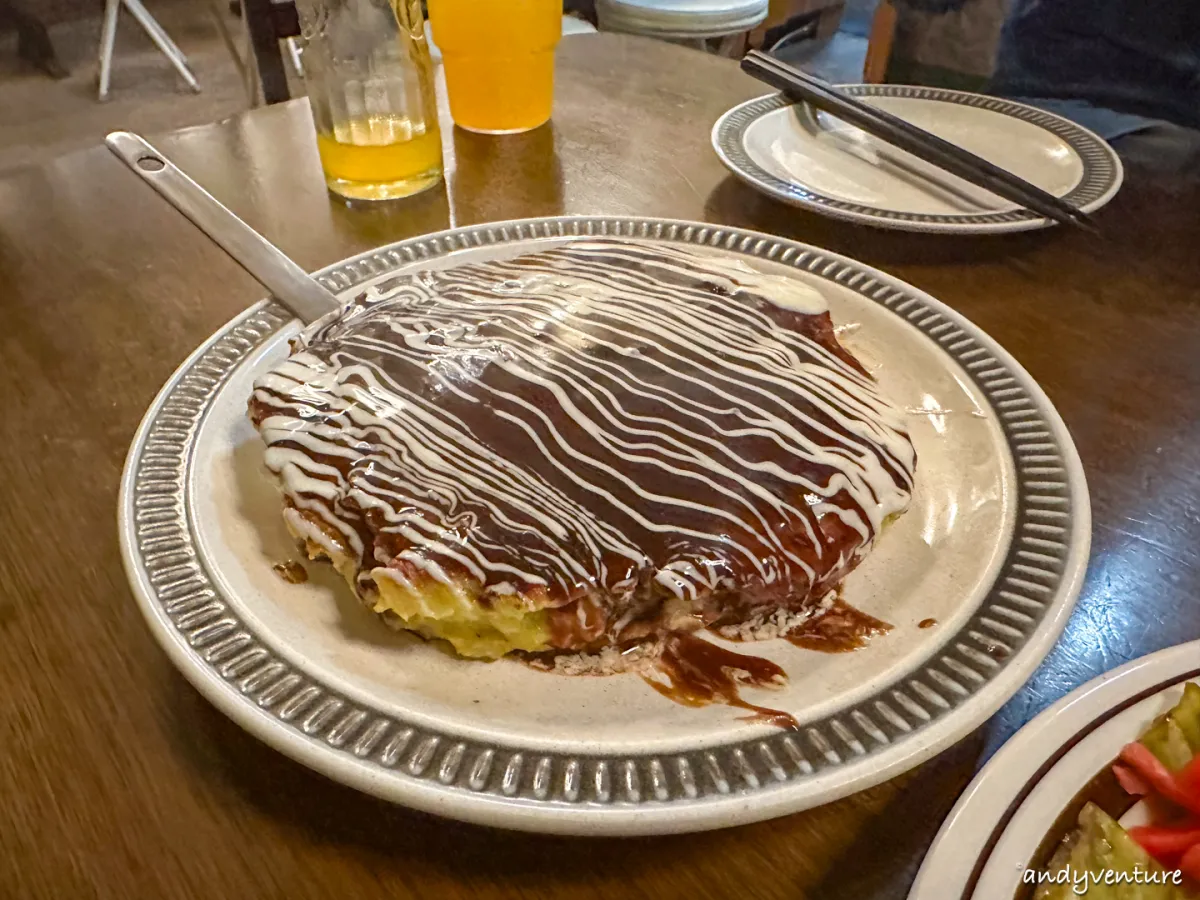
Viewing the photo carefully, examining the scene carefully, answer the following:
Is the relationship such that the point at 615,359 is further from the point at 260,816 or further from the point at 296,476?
the point at 260,816

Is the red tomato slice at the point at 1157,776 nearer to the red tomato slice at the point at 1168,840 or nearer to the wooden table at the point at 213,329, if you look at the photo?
the red tomato slice at the point at 1168,840

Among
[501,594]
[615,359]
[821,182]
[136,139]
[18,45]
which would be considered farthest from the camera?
[18,45]

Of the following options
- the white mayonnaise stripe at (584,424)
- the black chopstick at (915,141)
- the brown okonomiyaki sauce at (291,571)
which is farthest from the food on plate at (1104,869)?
the black chopstick at (915,141)

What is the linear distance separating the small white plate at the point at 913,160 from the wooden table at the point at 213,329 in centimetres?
6

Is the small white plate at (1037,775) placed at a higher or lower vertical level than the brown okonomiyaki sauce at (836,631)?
higher

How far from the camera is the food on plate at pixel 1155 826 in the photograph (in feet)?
1.38

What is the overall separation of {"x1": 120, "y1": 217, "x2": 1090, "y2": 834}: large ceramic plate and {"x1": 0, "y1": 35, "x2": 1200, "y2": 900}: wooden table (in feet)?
0.24

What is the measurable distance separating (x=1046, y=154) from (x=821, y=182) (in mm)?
363

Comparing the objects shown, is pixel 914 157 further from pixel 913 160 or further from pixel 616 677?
pixel 616 677

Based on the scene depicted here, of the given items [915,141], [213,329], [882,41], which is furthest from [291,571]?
[882,41]

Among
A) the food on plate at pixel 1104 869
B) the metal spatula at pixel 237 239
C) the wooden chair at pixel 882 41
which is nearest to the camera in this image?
the food on plate at pixel 1104 869

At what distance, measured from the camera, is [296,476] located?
670 millimetres

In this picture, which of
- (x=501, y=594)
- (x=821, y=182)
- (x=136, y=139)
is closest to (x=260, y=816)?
(x=501, y=594)

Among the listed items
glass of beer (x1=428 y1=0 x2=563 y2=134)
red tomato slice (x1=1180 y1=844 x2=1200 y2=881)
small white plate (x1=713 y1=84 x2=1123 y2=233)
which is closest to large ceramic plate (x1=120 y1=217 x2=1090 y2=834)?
red tomato slice (x1=1180 y1=844 x2=1200 y2=881)
